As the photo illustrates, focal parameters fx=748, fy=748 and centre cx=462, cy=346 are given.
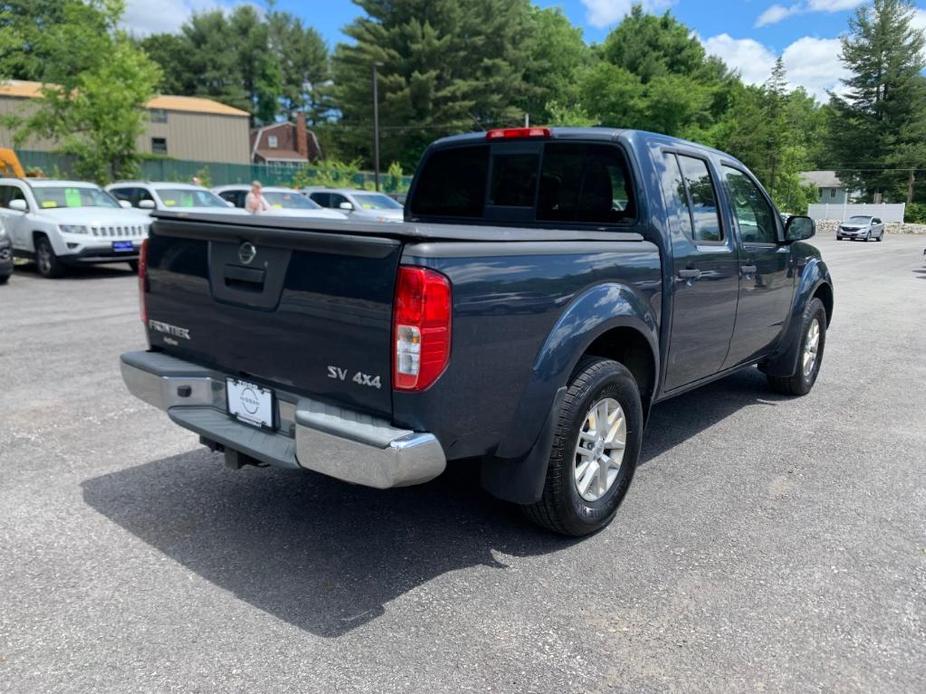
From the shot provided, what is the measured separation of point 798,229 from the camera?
5516 millimetres

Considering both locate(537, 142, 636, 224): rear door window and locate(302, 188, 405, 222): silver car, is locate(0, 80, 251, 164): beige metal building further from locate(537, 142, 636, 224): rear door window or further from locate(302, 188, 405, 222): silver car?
locate(537, 142, 636, 224): rear door window

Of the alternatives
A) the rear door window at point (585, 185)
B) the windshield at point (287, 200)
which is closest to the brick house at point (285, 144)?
the windshield at point (287, 200)

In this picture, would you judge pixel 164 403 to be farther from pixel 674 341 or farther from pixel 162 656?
pixel 674 341

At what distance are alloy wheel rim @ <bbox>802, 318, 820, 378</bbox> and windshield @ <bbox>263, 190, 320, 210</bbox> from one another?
41.8ft

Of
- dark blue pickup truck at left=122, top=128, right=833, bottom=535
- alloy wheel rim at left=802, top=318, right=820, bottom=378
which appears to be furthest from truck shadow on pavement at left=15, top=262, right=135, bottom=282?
alloy wheel rim at left=802, top=318, right=820, bottom=378

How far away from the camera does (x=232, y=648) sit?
271cm

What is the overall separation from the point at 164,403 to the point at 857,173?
7181cm

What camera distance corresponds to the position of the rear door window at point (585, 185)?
13.6ft

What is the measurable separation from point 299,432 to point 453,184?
252cm

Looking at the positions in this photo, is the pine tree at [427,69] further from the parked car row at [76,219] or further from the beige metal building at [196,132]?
the parked car row at [76,219]

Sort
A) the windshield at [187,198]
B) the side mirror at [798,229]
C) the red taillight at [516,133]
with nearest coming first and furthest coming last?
the red taillight at [516,133]
the side mirror at [798,229]
the windshield at [187,198]

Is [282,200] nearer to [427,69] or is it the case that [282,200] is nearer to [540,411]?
[540,411]

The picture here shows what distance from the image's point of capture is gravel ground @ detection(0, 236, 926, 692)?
2639 millimetres

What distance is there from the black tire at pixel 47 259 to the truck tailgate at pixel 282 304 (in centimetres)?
1085
